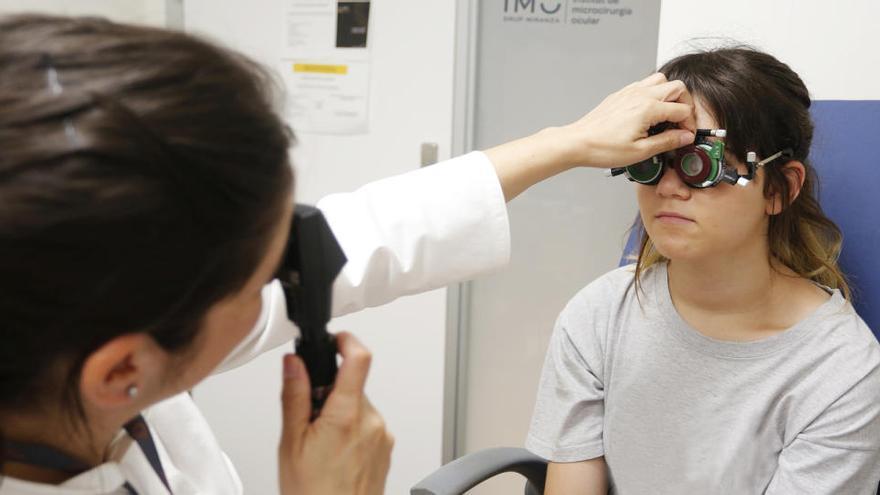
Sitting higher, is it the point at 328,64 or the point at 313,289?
the point at 328,64

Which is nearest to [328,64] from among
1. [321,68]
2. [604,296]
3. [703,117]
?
[321,68]

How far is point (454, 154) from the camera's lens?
2.12 meters

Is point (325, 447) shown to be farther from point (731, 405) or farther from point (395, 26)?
point (395, 26)

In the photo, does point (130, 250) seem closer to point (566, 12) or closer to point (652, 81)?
point (652, 81)

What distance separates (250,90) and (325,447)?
318 mm

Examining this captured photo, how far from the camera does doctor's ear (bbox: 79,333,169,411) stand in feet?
1.67

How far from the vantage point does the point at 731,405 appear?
3.69ft

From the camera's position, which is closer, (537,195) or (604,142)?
(604,142)

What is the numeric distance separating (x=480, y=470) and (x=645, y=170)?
1.93 ft

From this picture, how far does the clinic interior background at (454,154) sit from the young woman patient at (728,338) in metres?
0.79

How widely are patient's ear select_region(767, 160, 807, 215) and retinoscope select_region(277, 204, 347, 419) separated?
801mm

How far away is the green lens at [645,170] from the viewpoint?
42.8 inches

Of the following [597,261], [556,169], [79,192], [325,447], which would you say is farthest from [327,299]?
[597,261]

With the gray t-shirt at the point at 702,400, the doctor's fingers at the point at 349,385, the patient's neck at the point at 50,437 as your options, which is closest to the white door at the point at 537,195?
the gray t-shirt at the point at 702,400
